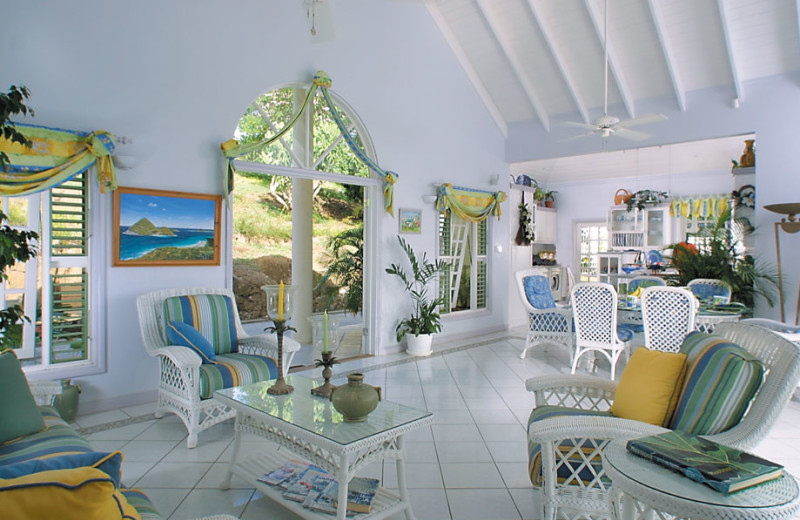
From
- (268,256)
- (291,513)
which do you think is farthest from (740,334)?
(268,256)

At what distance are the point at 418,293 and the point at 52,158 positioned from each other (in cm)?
402

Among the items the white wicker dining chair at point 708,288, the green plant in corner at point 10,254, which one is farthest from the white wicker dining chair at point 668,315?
the green plant in corner at point 10,254

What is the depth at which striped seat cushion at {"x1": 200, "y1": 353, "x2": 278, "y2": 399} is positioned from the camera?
10.8ft

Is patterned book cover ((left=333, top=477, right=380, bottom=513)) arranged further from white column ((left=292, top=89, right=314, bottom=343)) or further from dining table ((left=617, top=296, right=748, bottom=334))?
white column ((left=292, top=89, right=314, bottom=343))

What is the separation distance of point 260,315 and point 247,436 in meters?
6.30

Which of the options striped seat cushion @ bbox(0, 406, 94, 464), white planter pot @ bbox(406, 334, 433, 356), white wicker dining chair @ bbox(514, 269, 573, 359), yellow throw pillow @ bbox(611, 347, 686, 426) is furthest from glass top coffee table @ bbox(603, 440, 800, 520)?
white planter pot @ bbox(406, 334, 433, 356)

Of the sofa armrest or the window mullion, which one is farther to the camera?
the window mullion

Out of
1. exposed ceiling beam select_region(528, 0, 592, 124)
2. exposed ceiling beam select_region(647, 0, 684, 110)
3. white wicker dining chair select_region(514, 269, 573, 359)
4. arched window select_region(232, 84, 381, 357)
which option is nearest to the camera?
arched window select_region(232, 84, 381, 357)

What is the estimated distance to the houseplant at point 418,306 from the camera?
5.97 m

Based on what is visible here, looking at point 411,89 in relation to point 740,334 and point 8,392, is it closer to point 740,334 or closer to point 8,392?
point 740,334

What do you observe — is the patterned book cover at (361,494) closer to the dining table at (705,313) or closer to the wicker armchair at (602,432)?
the wicker armchair at (602,432)

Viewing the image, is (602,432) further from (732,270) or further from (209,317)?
(732,270)

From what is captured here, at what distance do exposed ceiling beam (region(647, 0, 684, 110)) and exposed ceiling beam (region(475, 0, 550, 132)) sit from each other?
1.65 meters

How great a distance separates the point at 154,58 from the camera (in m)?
4.10
